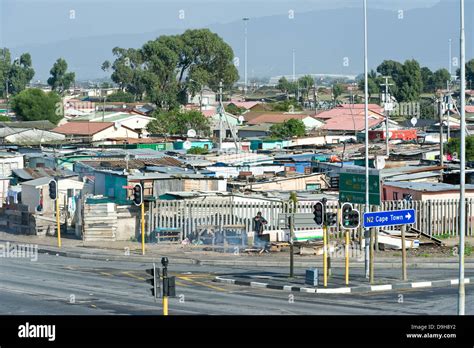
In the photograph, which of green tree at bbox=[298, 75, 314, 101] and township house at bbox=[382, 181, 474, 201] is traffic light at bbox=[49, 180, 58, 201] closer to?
township house at bbox=[382, 181, 474, 201]

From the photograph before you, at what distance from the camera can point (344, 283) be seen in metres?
26.0

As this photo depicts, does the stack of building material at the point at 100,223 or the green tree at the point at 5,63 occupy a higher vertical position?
the green tree at the point at 5,63

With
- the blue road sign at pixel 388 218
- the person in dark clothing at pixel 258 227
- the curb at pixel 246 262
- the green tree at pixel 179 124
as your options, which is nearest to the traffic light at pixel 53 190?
the curb at pixel 246 262

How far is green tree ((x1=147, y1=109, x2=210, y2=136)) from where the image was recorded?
8556 centimetres

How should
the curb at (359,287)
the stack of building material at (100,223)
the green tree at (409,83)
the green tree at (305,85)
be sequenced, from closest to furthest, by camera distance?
the curb at (359,287)
the stack of building material at (100,223)
the green tree at (409,83)
the green tree at (305,85)

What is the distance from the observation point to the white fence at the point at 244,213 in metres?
34.9

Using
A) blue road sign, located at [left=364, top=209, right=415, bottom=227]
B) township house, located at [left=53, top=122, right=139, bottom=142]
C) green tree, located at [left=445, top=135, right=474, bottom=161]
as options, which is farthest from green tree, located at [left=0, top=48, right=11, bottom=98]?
blue road sign, located at [left=364, top=209, right=415, bottom=227]

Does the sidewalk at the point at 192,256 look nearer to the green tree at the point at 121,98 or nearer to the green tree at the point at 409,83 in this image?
the green tree at the point at 409,83

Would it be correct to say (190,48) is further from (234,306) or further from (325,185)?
(234,306)

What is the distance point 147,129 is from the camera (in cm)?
8819

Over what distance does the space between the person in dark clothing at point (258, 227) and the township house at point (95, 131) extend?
45.2 meters
